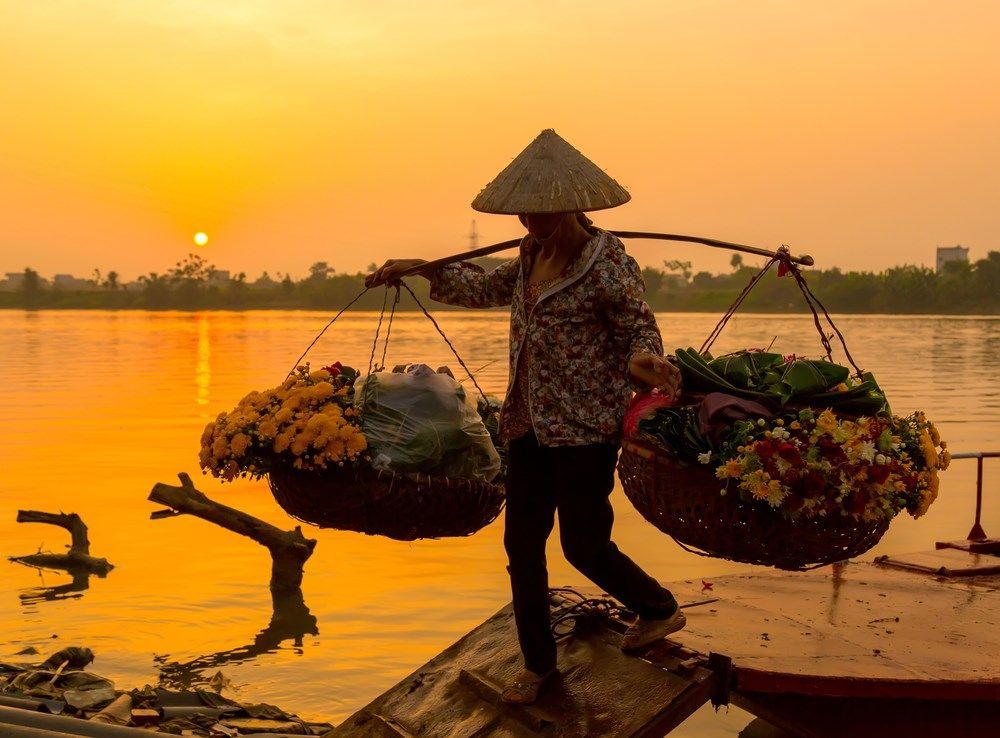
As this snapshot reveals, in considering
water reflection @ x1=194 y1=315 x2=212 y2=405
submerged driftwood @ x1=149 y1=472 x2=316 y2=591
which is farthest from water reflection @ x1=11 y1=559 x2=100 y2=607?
water reflection @ x1=194 y1=315 x2=212 y2=405

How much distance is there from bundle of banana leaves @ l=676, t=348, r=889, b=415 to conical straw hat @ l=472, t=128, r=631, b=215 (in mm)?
614

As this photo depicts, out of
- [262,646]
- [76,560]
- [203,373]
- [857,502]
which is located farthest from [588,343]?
[203,373]

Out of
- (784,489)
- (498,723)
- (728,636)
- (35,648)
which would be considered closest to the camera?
(784,489)

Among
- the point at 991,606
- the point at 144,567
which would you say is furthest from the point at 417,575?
the point at 991,606

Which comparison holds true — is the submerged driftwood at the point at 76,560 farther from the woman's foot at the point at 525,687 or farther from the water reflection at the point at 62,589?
the woman's foot at the point at 525,687

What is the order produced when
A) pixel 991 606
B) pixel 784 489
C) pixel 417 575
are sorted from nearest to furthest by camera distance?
pixel 784 489, pixel 991 606, pixel 417 575

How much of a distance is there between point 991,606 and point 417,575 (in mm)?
5785

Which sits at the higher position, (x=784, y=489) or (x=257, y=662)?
(x=784, y=489)

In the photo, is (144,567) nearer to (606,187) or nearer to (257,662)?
(257,662)

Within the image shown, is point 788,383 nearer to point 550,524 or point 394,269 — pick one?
point 550,524

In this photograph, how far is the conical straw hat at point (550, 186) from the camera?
12.0 feet

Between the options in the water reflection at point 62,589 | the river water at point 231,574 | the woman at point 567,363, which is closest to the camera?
the woman at point 567,363

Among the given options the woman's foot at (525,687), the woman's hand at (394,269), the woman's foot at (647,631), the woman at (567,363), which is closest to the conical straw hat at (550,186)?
the woman at (567,363)

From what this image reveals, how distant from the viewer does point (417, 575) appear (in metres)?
10.1
